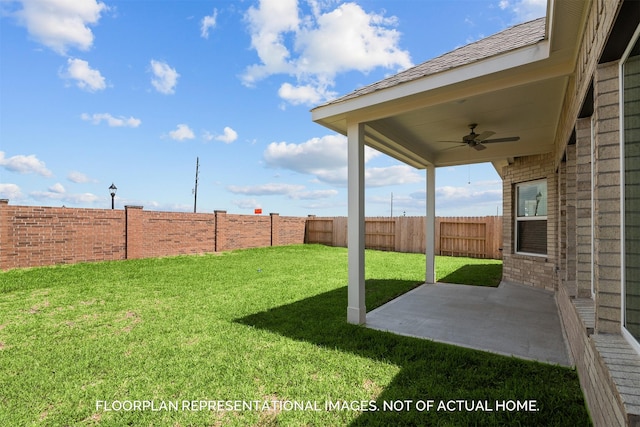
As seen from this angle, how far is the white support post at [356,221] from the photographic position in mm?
4102

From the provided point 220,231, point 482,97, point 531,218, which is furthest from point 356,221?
point 220,231

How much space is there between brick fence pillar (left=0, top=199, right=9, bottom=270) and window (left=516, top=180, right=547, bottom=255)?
14.0m

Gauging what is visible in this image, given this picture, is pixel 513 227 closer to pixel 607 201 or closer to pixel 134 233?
pixel 607 201

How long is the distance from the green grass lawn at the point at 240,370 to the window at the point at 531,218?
426 centimetres

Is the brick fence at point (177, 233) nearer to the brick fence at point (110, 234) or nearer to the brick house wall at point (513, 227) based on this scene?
the brick fence at point (110, 234)

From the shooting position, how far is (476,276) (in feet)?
26.8

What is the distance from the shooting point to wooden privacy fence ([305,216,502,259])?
12617 millimetres

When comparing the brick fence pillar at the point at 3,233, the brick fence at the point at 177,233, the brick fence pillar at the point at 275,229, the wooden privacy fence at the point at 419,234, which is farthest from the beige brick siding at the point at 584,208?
the brick fence pillar at the point at 275,229

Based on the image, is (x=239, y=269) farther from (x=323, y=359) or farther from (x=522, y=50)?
(x=522, y=50)

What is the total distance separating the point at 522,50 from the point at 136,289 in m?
7.71

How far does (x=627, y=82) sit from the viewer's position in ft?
5.62

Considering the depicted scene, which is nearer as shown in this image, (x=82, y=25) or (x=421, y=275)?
(x=82, y=25)

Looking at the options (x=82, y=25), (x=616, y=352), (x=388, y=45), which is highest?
(x=82, y=25)

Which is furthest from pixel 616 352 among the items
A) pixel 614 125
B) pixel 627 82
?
pixel 627 82
